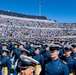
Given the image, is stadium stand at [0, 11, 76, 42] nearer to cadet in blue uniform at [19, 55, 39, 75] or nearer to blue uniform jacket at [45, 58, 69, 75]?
blue uniform jacket at [45, 58, 69, 75]

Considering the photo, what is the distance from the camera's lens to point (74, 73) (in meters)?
7.46

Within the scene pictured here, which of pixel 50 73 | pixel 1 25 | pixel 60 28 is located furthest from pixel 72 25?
pixel 50 73

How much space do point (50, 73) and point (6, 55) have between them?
4889 millimetres

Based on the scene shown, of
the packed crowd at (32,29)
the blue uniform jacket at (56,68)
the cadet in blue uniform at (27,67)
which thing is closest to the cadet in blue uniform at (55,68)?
the blue uniform jacket at (56,68)

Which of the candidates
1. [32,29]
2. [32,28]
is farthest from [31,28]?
[32,29]

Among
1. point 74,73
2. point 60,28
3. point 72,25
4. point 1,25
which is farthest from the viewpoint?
point 72,25

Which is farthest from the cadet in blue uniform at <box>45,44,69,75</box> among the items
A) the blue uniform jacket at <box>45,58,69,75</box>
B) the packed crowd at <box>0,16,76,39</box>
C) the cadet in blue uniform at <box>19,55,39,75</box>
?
the packed crowd at <box>0,16,76,39</box>

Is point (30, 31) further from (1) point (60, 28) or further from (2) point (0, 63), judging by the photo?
(2) point (0, 63)

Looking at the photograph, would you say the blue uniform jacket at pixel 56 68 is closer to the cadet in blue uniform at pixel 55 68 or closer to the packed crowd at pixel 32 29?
the cadet in blue uniform at pixel 55 68

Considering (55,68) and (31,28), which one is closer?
(55,68)

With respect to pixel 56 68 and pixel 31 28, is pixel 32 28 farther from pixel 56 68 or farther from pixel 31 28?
pixel 56 68

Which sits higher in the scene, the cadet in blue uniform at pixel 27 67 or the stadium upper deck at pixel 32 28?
the stadium upper deck at pixel 32 28

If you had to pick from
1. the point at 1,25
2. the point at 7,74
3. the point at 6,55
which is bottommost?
the point at 7,74

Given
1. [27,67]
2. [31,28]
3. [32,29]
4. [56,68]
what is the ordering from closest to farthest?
1. [27,67]
2. [56,68]
3. [32,29]
4. [31,28]
